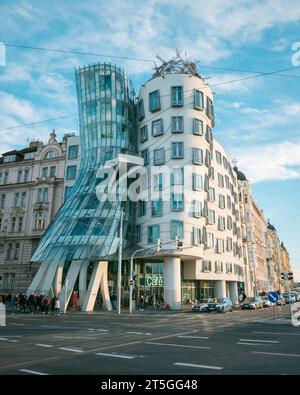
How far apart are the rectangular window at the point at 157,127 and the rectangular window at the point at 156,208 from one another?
28.1 ft

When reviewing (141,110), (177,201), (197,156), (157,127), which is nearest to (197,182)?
(197,156)

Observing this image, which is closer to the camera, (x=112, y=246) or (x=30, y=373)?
(x=30, y=373)

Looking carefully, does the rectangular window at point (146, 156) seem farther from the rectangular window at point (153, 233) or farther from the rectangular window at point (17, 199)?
the rectangular window at point (17, 199)

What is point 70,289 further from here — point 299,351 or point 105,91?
point 299,351

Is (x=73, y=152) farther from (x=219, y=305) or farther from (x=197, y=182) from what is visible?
(x=219, y=305)

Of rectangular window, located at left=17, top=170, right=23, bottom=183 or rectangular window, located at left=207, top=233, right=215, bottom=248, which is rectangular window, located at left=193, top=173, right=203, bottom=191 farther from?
rectangular window, located at left=17, top=170, right=23, bottom=183

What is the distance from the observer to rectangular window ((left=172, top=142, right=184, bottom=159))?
42.5 metres

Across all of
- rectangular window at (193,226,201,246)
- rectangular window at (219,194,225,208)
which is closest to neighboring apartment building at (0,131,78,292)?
rectangular window at (193,226,201,246)

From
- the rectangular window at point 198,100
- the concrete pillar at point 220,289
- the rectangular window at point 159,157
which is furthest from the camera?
the concrete pillar at point 220,289

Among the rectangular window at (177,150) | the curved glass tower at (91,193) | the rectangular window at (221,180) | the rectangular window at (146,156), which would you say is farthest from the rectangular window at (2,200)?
the rectangular window at (221,180)

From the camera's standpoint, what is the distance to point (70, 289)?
122 ft

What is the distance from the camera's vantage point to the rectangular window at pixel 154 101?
4491 centimetres
